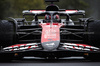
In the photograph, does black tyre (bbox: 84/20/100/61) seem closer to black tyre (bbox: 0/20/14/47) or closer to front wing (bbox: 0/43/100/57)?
front wing (bbox: 0/43/100/57)

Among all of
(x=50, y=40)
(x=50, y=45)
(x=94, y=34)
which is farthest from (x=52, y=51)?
(x=94, y=34)

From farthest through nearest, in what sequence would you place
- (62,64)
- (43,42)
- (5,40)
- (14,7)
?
(14,7) < (5,40) < (43,42) < (62,64)

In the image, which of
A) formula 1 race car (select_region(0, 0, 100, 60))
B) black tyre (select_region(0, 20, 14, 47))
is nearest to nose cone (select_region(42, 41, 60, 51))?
formula 1 race car (select_region(0, 0, 100, 60))

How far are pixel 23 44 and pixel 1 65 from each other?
1.41 m

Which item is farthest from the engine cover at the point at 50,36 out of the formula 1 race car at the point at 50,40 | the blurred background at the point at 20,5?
the blurred background at the point at 20,5

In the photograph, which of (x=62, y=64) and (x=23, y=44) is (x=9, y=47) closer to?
(x=23, y=44)

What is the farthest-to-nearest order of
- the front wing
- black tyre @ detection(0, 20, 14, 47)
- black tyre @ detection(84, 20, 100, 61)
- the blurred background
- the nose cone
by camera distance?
the blurred background → black tyre @ detection(0, 20, 14, 47) → black tyre @ detection(84, 20, 100, 61) → the front wing → the nose cone

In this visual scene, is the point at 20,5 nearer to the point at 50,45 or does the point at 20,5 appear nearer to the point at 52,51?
the point at 50,45

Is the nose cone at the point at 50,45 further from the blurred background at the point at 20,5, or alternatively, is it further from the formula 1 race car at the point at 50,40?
the blurred background at the point at 20,5

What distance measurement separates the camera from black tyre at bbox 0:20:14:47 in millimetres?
13195

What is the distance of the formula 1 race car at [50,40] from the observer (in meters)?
12.2

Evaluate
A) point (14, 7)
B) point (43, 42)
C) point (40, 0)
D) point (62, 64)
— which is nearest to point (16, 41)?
point (43, 42)

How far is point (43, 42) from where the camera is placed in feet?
40.3

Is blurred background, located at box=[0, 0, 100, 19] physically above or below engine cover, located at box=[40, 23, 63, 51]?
above
